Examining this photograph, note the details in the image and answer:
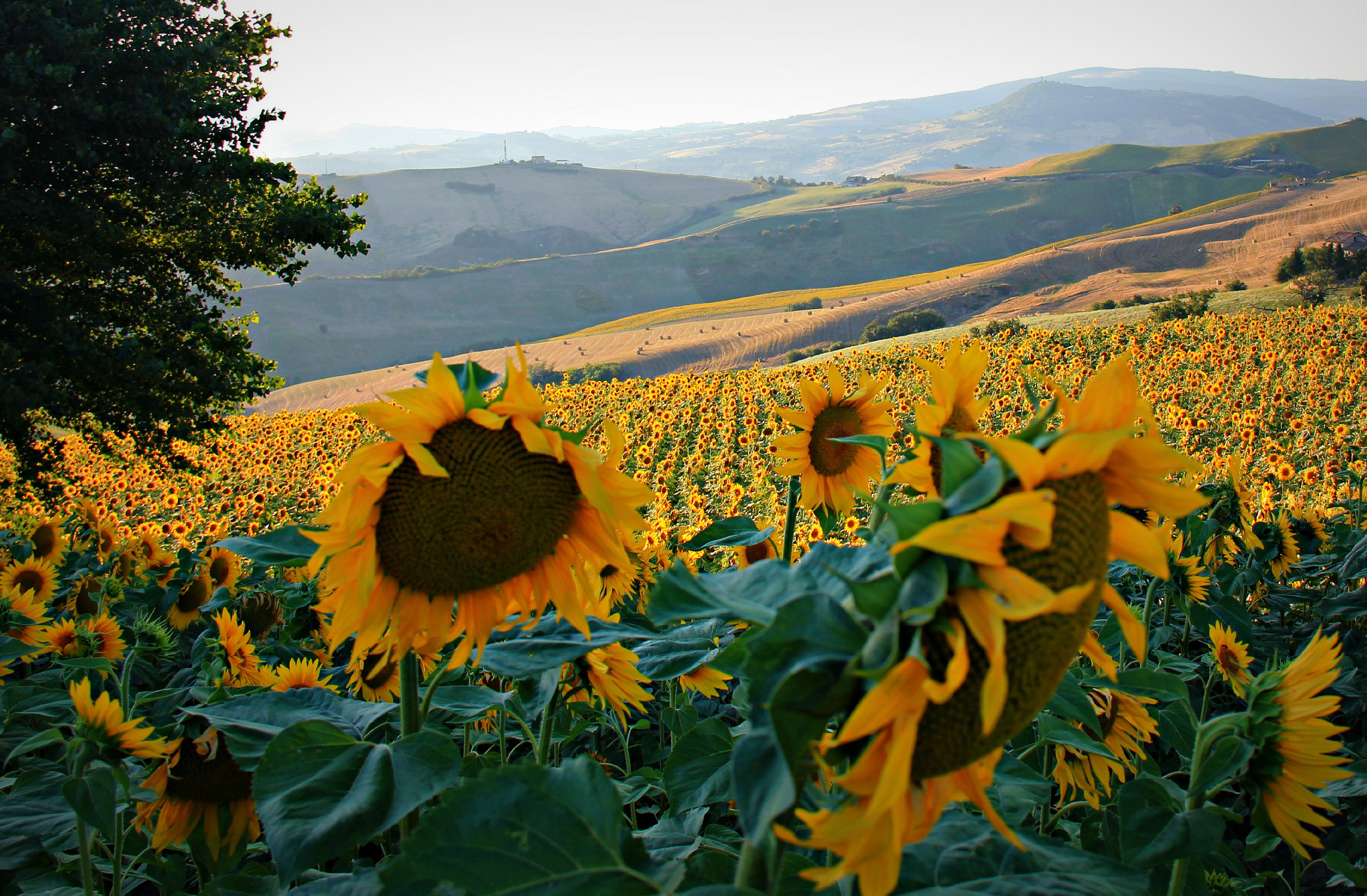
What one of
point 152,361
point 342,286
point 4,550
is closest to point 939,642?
point 4,550

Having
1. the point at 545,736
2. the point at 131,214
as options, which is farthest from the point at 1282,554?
the point at 131,214

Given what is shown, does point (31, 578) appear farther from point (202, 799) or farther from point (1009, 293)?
point (1009, 293)

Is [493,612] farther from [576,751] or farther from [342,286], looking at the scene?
[342,286]

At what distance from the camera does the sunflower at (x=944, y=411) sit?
3.38 feet

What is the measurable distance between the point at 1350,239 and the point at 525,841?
5897 cm

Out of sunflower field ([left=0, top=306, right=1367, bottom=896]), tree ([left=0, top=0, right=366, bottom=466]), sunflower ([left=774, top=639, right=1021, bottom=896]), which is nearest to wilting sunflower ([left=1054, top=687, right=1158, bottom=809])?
sunflower field ([left=0, top=306, right=1367, bottom=896])

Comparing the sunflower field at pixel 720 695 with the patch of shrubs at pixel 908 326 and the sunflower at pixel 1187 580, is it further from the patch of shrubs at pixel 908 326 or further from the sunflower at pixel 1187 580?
the patch of shrubs at pixel 908 326

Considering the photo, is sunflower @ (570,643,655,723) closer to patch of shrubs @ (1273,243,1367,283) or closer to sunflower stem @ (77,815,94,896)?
sunflower stem @ (77,815,94,896)

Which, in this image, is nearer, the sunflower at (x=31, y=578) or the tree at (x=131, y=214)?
the sunflower at (x=31, y=578)

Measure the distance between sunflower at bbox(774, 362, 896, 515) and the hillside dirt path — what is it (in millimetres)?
38333

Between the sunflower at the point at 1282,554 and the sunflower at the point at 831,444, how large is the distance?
3226 mm

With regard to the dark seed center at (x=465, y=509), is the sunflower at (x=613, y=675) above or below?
below

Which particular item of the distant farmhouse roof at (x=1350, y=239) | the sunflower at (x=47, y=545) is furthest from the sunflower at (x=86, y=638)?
the distant farmhouse roof at (x=1350, y=239)

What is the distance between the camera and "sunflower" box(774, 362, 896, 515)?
204 centimetres
